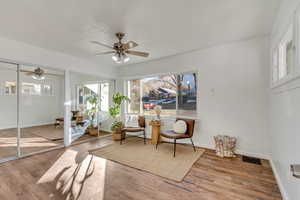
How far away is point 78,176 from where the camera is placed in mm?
2279

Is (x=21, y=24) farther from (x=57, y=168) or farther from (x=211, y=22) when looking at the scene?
(x=211, y=22)

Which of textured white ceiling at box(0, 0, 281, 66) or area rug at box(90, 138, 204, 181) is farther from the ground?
textured white ceiling at box(0, 0, 281, 66)

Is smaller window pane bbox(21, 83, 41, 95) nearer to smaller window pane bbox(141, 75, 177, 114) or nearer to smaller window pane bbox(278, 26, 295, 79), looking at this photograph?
smaller window pane bbox(141, 75, 177, 114)

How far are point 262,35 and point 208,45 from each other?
1.06 m

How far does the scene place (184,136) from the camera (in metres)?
3.27

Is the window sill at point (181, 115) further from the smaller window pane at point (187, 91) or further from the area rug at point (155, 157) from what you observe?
the area rug at point (155, 157)

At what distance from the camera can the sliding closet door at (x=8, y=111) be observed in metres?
3.09

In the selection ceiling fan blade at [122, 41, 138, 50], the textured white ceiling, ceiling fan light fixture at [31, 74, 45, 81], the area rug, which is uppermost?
the textured white ceiling

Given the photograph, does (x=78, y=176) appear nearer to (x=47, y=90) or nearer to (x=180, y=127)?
(x=180, y=127)

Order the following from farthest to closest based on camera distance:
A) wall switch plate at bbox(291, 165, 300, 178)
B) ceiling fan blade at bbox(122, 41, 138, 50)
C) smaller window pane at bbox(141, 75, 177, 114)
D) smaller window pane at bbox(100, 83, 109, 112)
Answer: smaller window pane at bbox(100, 83, 109, 112) → smaller window pane at bbox(141, 75, 177, 114) → ceiling fan blade at bbox(122, 41, 138, 50) → wall switch plate at bbox(291, 165, 300, 178)

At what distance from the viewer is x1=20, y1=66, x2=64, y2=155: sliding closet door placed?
11.2ft

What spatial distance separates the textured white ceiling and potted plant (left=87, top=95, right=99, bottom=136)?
6.39 feet

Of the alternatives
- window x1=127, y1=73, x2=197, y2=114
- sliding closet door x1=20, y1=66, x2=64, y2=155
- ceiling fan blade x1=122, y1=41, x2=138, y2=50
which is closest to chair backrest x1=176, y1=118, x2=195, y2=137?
window x1=127, y1=73, x2=197, y2=114

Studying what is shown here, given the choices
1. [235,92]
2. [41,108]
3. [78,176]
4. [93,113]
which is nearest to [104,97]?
[93,113]
